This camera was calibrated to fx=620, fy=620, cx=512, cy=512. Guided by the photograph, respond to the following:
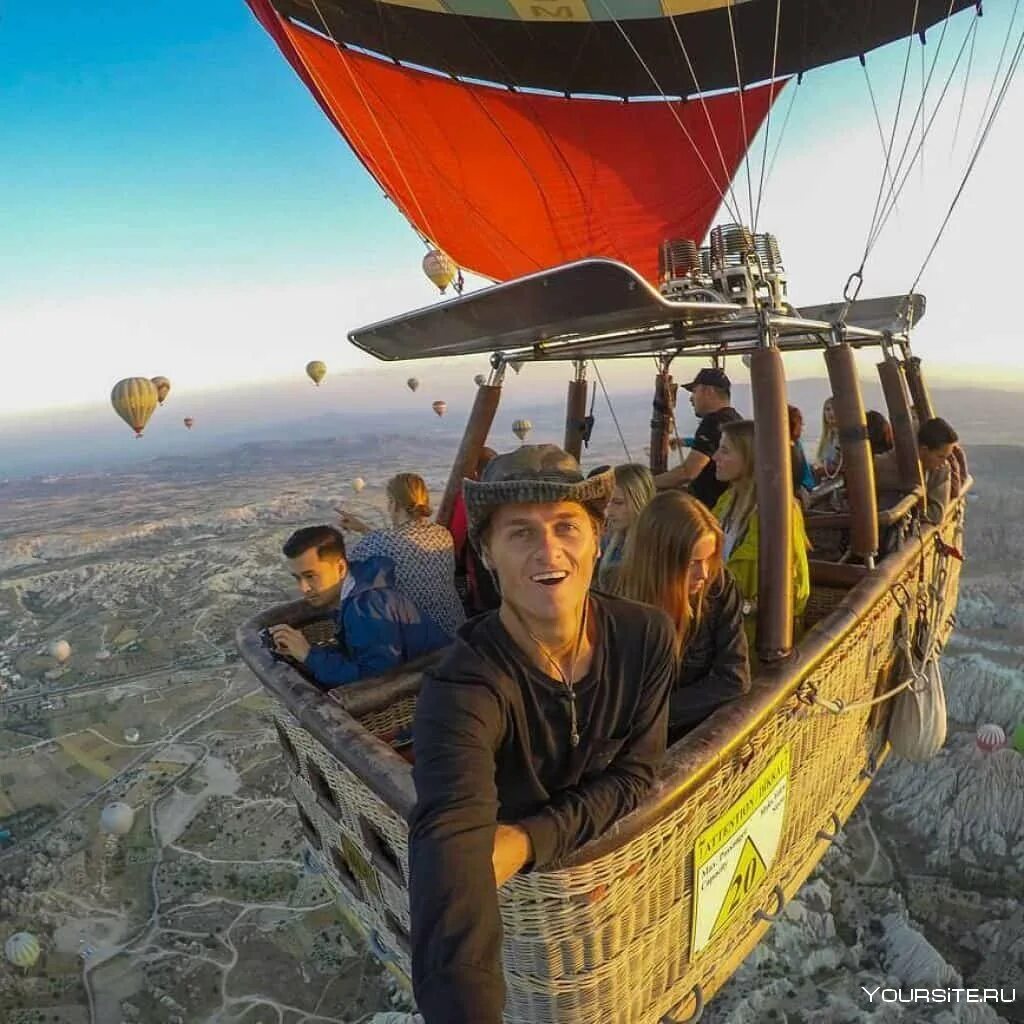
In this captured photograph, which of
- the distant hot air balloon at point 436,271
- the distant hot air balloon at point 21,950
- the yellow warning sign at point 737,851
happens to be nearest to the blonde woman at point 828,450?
the yellow warning sign at point 737,851

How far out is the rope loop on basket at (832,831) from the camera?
2486 mm

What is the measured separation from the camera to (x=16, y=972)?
1714 centimetres

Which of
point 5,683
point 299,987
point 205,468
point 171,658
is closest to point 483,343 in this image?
point 299,987

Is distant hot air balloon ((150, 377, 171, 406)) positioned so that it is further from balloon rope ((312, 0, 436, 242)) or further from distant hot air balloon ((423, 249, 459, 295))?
balloon rope ((312, 0, 436, 242))

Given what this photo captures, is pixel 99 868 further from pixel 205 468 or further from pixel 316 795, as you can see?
pixel 205 468

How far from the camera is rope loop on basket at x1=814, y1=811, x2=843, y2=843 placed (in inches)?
97.9

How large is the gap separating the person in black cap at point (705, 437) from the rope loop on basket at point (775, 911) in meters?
1.77

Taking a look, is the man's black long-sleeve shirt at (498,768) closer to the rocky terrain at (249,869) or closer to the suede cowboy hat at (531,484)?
the suede cowboy hat at (531,484)

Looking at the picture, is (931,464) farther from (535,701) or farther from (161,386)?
(161,386)

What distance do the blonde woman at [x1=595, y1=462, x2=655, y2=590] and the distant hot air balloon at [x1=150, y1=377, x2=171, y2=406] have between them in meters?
26.9

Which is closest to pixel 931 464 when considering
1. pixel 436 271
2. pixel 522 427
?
pixel 436 271

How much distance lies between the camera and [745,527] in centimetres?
229

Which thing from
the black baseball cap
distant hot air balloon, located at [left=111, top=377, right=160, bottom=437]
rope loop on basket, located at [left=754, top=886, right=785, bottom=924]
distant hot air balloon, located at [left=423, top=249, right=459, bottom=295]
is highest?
distant hot air balloon, located at [left=423, top=249, right=459, bottom=295]

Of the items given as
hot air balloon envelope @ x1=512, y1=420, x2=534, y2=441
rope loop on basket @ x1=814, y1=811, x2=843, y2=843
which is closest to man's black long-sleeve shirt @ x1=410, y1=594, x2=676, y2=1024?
rope loop on basket @ x1=814, y1=811, x2=843, y2=843
